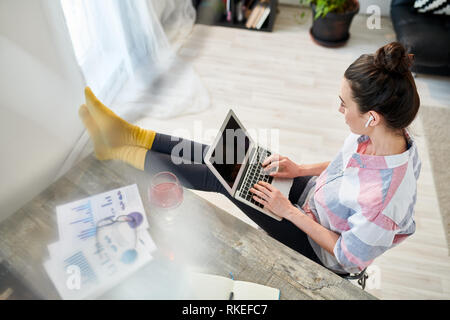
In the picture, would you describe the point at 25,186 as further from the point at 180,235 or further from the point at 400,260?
the point at 400,260

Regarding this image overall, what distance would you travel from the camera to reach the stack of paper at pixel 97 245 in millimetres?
811

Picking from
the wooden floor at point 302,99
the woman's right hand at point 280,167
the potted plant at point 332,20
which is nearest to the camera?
the woman's right hand at point 280,167

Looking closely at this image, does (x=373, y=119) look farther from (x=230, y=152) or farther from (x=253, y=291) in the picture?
(x=253, y=291)

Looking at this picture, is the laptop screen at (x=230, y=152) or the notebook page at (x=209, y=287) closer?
the notebook page at (x=209, y=287)

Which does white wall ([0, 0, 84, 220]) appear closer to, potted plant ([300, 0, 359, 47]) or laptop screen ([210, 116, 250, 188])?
laptop screen ([210, 116, 250, 188])

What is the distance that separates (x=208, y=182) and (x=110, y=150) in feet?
1.28

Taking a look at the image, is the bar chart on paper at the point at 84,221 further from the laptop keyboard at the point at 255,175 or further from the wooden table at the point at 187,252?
the laptop keyboard at the point at 255,175

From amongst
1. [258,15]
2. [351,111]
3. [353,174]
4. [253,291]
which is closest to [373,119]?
[351,111]

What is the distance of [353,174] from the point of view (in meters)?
1.00

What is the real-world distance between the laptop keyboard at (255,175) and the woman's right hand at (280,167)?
20mm

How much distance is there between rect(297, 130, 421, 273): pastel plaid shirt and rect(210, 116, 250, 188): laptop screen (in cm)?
32

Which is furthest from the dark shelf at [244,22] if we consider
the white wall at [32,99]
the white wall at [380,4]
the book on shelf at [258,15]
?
the white wall at [32,99]

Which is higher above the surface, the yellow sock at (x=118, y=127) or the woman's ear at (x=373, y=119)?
the woman's ear at (x=373, y=119)

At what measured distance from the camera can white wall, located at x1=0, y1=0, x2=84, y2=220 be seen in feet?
3.84
